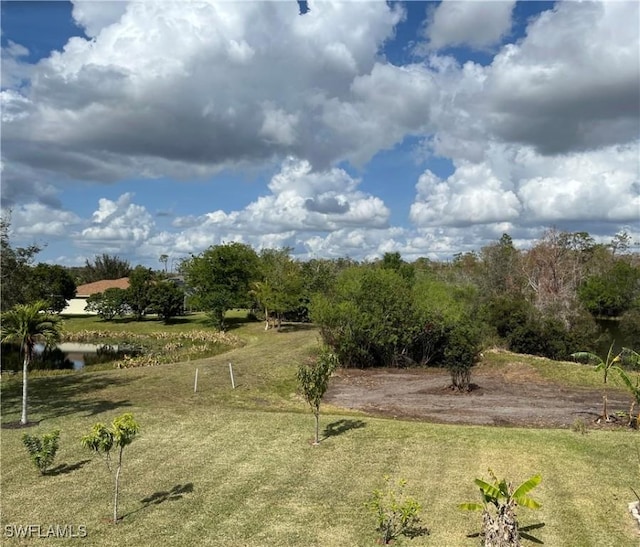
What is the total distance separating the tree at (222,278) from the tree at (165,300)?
568cm

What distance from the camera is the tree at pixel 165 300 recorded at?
58.0 meters

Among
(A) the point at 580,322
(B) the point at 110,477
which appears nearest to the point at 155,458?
(B) the point at 110,477

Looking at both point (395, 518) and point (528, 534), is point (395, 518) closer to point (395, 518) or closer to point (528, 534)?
point (395, 518)

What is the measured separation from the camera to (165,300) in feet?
189

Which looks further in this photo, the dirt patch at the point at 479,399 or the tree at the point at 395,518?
the dirt patch at the point at 479,399

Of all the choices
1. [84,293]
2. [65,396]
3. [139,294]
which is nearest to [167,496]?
[65,396]

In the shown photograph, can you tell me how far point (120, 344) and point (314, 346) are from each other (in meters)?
23.4

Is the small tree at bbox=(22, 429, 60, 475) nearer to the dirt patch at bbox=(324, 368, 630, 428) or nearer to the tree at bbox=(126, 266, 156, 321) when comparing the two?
the dirt patch at bbox=(324, 368, 630, 428)

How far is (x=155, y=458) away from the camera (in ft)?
43.7

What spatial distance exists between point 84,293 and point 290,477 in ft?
261

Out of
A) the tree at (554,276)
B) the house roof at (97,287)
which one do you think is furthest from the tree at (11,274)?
the house roof at (97,287)

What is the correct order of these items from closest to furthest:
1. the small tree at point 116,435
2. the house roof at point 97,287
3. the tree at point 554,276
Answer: the small tree at point 116,435, the tree at point 554,276, the house roof at point 97,287

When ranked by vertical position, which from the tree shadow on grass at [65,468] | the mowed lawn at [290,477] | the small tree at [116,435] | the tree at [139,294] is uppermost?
the tree at [139,294]

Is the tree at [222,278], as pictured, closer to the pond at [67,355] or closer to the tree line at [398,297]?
the tree line at [398,297]
